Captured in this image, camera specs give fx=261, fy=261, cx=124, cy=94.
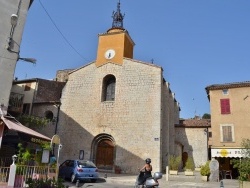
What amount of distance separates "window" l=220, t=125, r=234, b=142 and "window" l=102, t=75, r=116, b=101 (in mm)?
10001

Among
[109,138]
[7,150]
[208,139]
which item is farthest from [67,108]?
[208,139]

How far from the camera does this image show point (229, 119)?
21.8 m

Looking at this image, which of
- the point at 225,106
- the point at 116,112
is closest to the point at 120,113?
the point at 116,112

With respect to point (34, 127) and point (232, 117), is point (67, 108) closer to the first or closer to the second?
point (34, 127)

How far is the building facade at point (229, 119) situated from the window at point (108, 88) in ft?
29.6

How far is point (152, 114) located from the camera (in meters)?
21.9

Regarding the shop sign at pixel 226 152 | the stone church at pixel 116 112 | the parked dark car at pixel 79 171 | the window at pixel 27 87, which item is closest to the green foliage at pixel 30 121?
the stone church at pixel 116 112

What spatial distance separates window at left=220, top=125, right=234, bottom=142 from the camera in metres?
21.4

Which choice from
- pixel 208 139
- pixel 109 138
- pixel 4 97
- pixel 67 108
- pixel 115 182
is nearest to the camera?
pixel 4 97

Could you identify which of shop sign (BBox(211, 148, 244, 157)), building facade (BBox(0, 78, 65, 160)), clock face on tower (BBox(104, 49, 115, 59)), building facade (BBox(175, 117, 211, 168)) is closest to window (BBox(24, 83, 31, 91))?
building facade (BBox(0, 78, 65, 160))

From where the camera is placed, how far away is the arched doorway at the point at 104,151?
2258cm

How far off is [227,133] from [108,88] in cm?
1137

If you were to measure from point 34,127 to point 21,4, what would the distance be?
40.8 ft

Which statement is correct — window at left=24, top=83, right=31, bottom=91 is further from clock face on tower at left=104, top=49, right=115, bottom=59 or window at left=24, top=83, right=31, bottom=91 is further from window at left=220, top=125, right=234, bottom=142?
window at left=220, top=125, right=234, bottom=142
